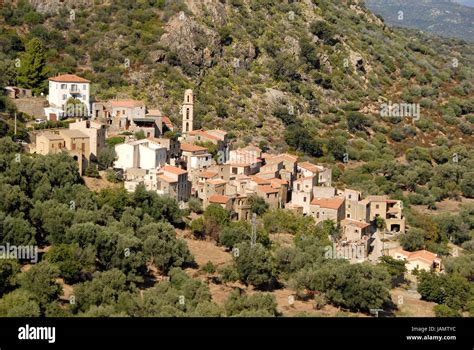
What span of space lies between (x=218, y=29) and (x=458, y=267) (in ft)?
131

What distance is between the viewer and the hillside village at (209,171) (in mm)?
39562

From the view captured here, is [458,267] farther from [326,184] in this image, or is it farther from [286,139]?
[286,139]

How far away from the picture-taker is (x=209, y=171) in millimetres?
43062

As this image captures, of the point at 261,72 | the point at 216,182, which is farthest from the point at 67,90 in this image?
the point at 261,72

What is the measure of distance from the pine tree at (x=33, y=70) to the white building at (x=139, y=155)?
1222cm

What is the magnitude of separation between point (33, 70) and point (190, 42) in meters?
19.4

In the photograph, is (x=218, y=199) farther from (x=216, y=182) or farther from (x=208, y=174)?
(x=208, y=174)

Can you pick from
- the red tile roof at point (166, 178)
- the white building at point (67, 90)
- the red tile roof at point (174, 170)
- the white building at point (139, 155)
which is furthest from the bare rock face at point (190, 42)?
the red tile roof at point (166, 178)

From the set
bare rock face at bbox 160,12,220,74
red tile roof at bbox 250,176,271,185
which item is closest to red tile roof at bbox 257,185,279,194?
red tile roof at bbox 250,176,271,185

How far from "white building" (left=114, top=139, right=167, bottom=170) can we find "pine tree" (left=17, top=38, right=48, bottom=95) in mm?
12221

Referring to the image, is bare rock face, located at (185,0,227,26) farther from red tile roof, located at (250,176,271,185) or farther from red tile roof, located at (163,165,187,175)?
red tile roof, located at (163,165,187,175)

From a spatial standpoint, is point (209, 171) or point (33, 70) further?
point (33, 70)

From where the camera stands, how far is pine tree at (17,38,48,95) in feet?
168
